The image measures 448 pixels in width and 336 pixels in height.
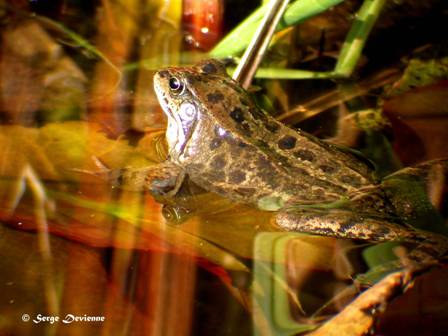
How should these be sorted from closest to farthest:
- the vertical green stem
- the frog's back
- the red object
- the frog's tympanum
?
the frog's tympanum
the frog's back
the vertical green stem
the red object

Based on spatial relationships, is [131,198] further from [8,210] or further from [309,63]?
[309,63]

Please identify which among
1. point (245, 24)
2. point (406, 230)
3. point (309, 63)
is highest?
point (309, 63)

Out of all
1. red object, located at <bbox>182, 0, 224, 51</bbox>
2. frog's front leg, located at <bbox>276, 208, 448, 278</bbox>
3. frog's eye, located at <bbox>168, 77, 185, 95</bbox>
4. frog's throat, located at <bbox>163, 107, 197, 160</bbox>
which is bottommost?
frog's front leg, located at <bbox>276, 208, 448, 278</bbox>

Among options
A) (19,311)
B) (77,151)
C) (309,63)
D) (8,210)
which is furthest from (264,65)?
(19,311)

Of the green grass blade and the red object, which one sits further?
the red object

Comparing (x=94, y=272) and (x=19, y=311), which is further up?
(x=94, y=272)

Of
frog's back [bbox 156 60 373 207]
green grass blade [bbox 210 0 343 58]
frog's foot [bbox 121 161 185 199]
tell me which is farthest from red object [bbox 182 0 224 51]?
frog's foot [bbox 121 161 185 199]

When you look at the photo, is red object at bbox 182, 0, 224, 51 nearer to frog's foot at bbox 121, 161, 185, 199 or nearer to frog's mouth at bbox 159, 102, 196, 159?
frog's mouth at bbox 159, 102, 196, 159
